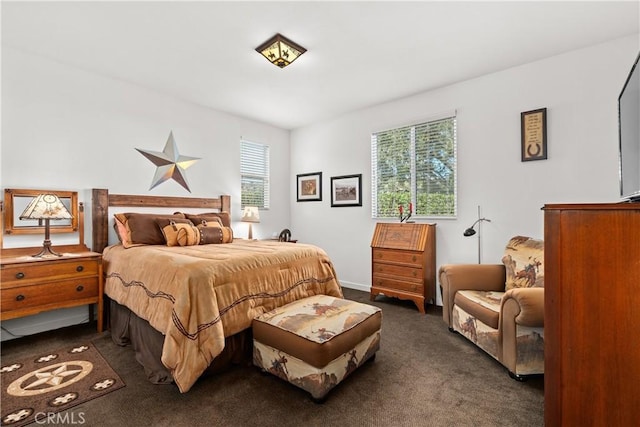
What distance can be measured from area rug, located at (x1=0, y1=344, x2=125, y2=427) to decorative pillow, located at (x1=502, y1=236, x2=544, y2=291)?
306 centimetres

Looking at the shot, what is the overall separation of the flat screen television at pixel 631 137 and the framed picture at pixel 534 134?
1261 mm

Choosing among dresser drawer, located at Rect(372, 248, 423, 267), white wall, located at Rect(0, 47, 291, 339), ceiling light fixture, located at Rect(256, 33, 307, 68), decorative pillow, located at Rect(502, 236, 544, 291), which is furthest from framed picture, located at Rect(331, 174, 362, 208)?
decorative pillow, located at Rect(502, 236, 544, 291)

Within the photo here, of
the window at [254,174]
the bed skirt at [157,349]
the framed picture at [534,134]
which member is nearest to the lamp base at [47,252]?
the bed skirt at [157,349]

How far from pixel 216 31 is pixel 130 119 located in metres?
1.76

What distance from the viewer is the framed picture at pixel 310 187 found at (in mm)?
4910

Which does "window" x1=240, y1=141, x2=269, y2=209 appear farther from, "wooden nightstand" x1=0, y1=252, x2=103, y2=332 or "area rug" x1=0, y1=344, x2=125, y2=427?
"area rug" x1=0, y1=344, x2=125, y2=427

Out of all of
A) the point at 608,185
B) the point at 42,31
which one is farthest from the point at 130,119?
the point at 608,185

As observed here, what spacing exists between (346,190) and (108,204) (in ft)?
10.0

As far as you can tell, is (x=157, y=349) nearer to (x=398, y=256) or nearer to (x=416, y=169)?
(x=398, y=256)

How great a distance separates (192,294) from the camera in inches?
72.6

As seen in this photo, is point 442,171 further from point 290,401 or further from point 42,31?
point 42,31

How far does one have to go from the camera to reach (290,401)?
5.74 ft

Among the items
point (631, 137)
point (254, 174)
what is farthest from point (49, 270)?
point (631, 137)

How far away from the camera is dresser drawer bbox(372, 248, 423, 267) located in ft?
11.1
